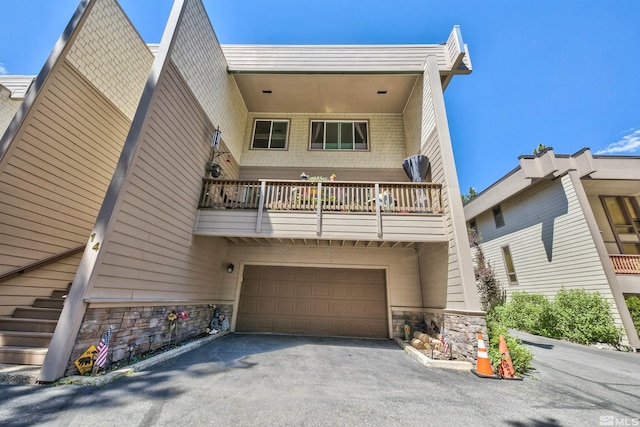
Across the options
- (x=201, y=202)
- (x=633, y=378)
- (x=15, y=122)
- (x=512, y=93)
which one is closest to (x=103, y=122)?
(x=15, y=122)

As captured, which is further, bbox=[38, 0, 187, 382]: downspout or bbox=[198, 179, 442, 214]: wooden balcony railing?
bbox=[198, 179, 442, 214]: wooden balcony railing

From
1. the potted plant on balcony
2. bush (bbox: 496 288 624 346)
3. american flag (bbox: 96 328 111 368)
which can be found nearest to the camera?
american flag (bbox: 96 328 111 368)

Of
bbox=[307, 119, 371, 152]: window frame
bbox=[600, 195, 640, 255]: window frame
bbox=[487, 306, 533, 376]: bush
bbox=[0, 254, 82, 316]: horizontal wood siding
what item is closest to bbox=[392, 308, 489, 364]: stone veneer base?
bbox=[487, 306, 533, 376]: bush

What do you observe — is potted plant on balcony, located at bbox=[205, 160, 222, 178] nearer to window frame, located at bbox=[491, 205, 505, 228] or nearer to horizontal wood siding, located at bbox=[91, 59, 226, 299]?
horizontal wood siding, located at bbox=[91, 59, 226, 299]

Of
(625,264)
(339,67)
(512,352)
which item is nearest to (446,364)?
(512,352)

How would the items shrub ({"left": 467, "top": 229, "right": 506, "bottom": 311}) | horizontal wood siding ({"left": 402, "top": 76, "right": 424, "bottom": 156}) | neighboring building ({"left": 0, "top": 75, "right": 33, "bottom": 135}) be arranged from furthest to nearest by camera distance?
shrub ({"left": 467, "top": 229, "right": 506, "bottom": 311}), horizontal wood siding ({"left": 402, "top": 76, "right": 424, "bottom": 156}), neighboring building ({"left": 0, "top": 75, "right": 33, "bottom": 135})

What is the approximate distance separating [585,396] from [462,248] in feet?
8.53

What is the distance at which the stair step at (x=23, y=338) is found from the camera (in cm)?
319

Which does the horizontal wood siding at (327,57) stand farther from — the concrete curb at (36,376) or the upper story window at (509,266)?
the upper story window at (509,266)

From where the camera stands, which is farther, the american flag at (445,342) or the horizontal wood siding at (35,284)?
the american flag at (445,342)

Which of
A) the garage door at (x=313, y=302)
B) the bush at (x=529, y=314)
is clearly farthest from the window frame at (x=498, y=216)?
the garage door at (x=313, y=302)

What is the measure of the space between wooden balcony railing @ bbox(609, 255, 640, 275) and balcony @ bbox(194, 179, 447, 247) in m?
Result: 7.26

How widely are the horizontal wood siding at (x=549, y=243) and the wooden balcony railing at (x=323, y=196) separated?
619 cm

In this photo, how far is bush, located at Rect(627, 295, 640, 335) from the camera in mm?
6777
